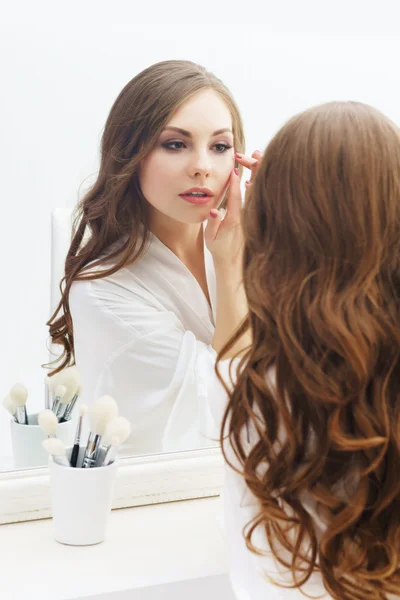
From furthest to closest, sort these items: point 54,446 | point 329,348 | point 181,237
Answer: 1. point 181,237
2. point 54,446
3. point 329,348

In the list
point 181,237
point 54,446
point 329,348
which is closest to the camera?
point 329,348

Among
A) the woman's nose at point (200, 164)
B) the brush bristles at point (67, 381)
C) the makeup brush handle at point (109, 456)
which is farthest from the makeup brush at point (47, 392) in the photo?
the woman's nose at point (200, 164)

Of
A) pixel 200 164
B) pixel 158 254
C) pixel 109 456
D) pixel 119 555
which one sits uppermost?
pixel 200 164

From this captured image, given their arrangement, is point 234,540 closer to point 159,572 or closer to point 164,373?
point 159,572

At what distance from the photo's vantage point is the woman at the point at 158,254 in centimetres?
93

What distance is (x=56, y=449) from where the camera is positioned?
871 millimetres

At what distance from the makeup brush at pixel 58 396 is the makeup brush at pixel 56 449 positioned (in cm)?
7

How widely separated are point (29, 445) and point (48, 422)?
7cm

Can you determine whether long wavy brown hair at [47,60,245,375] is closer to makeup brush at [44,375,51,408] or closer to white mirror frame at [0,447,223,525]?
makeup brush at [44,375,51,408]

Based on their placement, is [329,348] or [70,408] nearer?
[329,348]

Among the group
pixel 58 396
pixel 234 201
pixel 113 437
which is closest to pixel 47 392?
pixel 58 396

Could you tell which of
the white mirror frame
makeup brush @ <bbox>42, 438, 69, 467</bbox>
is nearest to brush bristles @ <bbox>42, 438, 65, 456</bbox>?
makeup brush @ <bbox>42, 438, 69, 467</bbox>

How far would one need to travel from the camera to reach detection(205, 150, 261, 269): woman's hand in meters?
0.95

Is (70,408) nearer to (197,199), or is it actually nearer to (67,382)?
(67,382)
